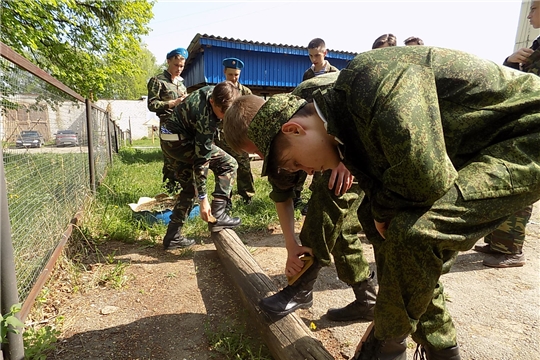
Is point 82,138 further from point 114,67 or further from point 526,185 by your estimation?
point 114,67

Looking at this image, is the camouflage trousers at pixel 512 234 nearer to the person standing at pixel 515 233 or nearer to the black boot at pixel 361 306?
the person standing at pixel 515 233

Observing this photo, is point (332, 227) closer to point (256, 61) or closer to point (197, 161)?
point (197, 161)

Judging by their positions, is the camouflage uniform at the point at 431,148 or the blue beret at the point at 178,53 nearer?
the camouflage uniform at the point at 431,148

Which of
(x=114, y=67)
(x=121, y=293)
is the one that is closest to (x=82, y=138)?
(x=121, y=293)

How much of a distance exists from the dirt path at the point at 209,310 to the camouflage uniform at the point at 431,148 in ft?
3.42

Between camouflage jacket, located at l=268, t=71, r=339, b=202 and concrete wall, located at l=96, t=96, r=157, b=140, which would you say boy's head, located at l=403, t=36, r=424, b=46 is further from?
concrete wall, located at l=96, t=96, r=157, b=140

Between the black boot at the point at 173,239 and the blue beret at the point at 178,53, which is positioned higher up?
the blue beret at the point at 178,53

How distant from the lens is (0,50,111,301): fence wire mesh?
6.59ft

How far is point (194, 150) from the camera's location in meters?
3.40

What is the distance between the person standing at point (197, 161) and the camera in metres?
3.03

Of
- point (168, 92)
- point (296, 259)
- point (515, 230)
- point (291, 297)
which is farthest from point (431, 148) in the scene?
point (168, 92)

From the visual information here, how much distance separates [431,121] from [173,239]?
284 centimetres

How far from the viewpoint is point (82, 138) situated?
4371 mm

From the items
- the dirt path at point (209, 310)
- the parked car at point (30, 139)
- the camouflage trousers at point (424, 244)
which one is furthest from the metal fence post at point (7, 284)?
the camouflage trousers at point (424, 244)
